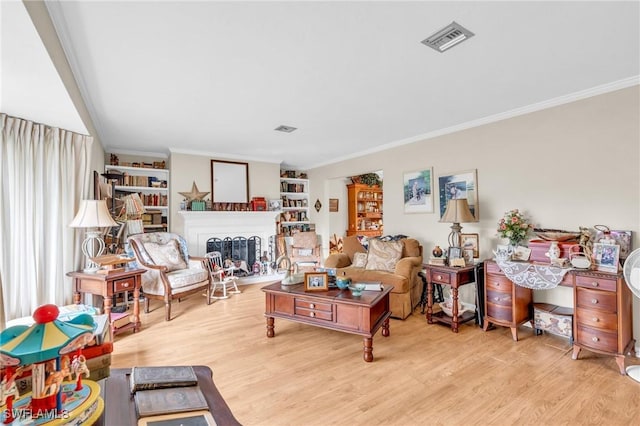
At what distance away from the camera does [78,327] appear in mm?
858

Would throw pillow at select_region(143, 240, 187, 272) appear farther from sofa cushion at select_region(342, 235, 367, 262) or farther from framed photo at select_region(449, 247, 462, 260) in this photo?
framed photo at select_region(449, 247, 462, 260)

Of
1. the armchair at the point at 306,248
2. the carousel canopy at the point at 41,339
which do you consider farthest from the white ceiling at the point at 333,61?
the armchair at the point at 306,248

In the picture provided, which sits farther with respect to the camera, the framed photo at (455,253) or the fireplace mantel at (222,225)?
the fireplace mantel at (222,225)

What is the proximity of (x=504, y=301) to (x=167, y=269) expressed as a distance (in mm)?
3876

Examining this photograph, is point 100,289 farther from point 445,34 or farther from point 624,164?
point 624,164

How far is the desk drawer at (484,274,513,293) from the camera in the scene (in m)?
3.05

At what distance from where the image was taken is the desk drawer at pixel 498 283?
10.0ft

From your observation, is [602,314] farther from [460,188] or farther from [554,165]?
[460,188]

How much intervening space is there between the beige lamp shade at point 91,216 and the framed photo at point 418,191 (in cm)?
371

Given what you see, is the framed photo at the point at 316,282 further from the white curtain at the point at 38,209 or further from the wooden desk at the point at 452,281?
the white curtain at the point at 38,209

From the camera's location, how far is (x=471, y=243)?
3.82 metres

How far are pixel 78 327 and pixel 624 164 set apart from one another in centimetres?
388

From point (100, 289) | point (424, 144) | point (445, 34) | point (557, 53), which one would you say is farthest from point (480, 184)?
point (100, 289)

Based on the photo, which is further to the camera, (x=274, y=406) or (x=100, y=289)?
(x=100, y=289)
